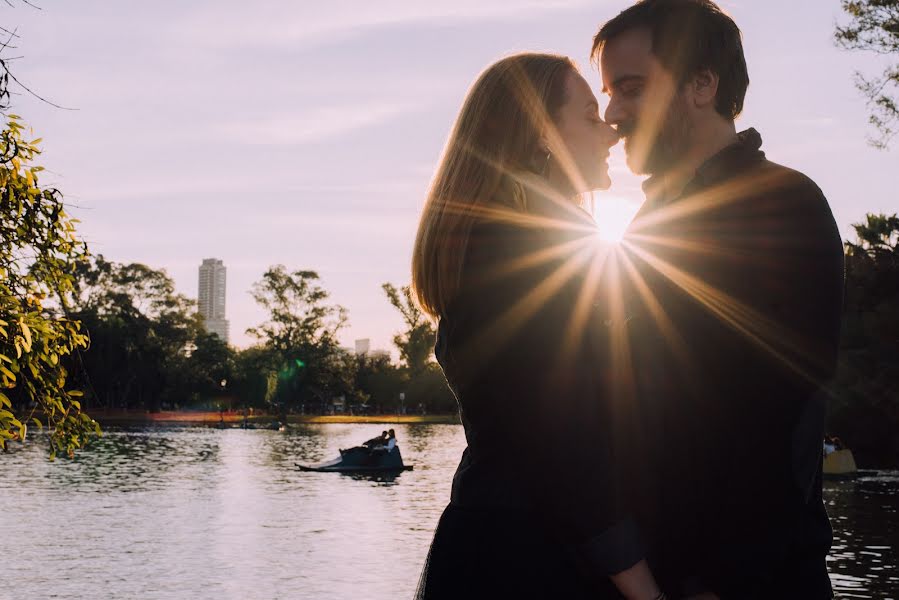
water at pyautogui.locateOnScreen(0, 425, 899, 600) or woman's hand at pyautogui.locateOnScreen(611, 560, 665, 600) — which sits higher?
woman's hand at pyautogui.locateOnScreen(611, 560, 665, 600)

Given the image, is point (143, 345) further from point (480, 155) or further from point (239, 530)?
point (480, 155)

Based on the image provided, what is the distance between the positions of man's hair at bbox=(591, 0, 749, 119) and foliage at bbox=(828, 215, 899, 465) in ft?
122

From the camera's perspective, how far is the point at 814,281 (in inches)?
83.9

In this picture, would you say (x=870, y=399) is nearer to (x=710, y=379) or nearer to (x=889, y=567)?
(x=889, y=567)

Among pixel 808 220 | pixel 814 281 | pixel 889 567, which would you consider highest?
pixel 808 220

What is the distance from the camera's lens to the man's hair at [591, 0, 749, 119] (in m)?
2.40

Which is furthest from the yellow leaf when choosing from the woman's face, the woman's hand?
the woman's hand

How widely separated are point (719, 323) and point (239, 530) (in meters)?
25.5

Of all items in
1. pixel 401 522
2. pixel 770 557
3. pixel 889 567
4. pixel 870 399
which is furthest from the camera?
pixel 870 399

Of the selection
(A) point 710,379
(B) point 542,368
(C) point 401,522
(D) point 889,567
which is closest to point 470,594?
(B) point 542,368

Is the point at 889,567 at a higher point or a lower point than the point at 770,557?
lower

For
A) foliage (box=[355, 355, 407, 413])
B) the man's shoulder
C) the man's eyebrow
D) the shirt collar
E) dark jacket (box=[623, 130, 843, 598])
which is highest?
foliage (box=[355, 355, 407, 413])

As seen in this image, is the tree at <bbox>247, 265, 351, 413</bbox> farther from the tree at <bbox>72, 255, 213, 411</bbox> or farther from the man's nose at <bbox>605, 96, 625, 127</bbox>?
the man's nose at <bbox>605, 96, 625, 127</bbox>

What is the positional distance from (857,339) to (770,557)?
1780 inches
